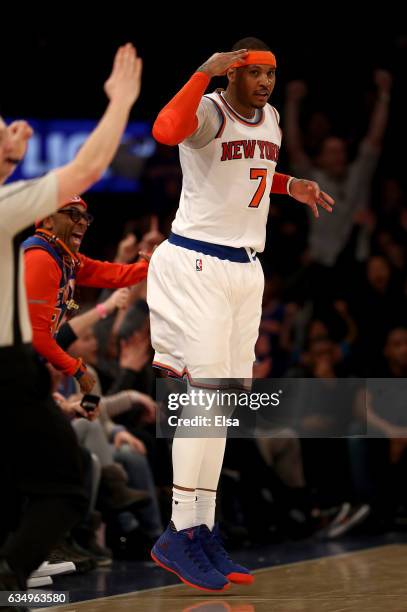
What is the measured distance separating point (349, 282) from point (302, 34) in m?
2.80

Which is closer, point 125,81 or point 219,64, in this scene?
point 125,81

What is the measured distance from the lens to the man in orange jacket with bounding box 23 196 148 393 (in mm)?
5246

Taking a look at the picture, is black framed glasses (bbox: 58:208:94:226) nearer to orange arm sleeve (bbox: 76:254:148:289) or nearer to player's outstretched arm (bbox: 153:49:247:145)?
orange arm sleeve (bbox: 76:254:148:289)

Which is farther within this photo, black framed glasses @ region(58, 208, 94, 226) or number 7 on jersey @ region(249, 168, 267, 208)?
black framed glasses @ region(58, 208, 94, 226)

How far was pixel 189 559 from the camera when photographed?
5.02 m

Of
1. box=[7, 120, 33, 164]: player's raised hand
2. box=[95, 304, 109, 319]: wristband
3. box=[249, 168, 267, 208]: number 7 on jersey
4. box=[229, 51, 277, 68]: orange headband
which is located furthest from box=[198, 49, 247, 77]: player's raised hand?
box=[95, 304, 109, 319]: wristband

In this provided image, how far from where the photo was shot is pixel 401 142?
11445mm

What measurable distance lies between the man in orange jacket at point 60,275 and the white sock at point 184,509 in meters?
0.69

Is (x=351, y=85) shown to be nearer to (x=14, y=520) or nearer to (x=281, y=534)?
(x=281, y=534)

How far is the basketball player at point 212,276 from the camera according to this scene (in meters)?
5.05

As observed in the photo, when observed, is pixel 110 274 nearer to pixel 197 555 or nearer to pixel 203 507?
pixel 203 507

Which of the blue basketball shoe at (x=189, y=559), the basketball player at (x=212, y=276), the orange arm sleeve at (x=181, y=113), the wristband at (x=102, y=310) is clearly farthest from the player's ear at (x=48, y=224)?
the blue basketball shoe at (x=189, y=559)

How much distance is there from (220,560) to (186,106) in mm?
1922

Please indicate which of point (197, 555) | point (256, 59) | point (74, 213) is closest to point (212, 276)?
point (74, 213)
